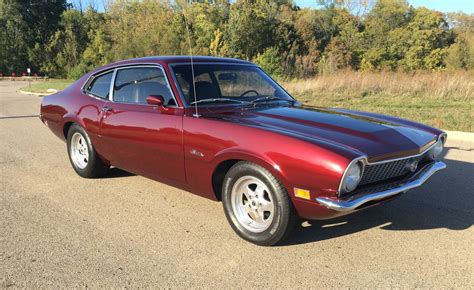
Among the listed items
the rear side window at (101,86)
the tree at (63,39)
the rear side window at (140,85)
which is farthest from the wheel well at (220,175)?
the tree at (63,39)

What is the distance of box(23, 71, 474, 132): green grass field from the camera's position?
11.3 meters

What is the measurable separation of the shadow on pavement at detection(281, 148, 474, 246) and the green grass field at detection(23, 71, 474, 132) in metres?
5.31

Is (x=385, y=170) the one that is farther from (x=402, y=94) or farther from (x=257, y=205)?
(x=402, y=94)

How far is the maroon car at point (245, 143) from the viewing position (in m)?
3.19

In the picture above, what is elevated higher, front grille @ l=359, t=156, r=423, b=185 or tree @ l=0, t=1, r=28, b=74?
tree @ l=0, t=1, r=28, b=74

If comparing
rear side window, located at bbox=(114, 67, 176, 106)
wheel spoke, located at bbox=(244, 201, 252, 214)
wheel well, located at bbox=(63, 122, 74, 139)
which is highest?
rear side window, located at bbox=(114, 67, 176, 106)

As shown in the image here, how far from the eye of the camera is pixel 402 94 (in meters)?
15.8

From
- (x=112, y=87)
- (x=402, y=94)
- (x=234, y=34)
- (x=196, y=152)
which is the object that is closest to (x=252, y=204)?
(x=196, y=152)

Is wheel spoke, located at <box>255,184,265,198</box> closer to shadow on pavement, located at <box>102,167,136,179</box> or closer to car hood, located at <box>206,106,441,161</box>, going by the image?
car hood, located at <box>206,106,441,161</box>

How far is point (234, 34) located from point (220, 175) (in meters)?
46.4

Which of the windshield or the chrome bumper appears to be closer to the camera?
the chrome bumper

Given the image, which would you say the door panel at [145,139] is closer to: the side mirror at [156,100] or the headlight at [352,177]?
the side mirror at [156,100]

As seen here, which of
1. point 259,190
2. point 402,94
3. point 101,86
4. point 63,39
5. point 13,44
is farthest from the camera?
point 13,44

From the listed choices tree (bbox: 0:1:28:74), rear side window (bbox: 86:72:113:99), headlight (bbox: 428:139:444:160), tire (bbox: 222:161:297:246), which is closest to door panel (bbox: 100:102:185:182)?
rear side window (bbox: 86:72:113:99)
